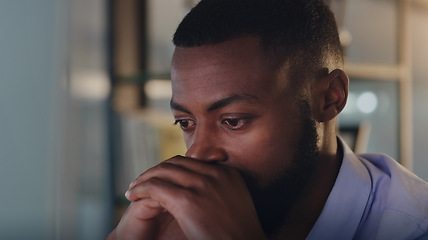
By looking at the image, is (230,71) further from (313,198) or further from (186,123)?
(313,198)

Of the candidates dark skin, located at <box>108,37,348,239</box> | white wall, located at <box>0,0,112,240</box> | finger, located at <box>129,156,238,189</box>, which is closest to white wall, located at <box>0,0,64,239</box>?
white wall, located at <box>0,0,112,240</box>

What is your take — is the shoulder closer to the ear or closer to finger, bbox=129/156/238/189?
the ear

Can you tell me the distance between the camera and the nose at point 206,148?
2.05 feet

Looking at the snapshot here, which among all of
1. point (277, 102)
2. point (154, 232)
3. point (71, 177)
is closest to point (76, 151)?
point (71, 177)

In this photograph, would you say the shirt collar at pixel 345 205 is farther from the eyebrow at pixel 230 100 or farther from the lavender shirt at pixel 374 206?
the eyebrow at pixel 230 100

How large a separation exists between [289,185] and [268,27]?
213 millimetres

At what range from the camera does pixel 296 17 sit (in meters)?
0.68

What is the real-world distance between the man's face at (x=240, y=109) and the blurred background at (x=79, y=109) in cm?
63

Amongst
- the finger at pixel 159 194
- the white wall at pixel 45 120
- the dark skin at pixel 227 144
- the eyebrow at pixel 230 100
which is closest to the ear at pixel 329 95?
the dark skin at pixel 227 144

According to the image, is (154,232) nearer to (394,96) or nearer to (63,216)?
(63,216)

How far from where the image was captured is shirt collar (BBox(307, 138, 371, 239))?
700 millimetres

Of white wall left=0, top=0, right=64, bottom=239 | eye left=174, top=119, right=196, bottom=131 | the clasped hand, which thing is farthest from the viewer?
white wall left=0, top=0, right=64, bottom=239

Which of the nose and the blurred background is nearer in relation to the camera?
the nose

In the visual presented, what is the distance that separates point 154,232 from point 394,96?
4.68 ft
